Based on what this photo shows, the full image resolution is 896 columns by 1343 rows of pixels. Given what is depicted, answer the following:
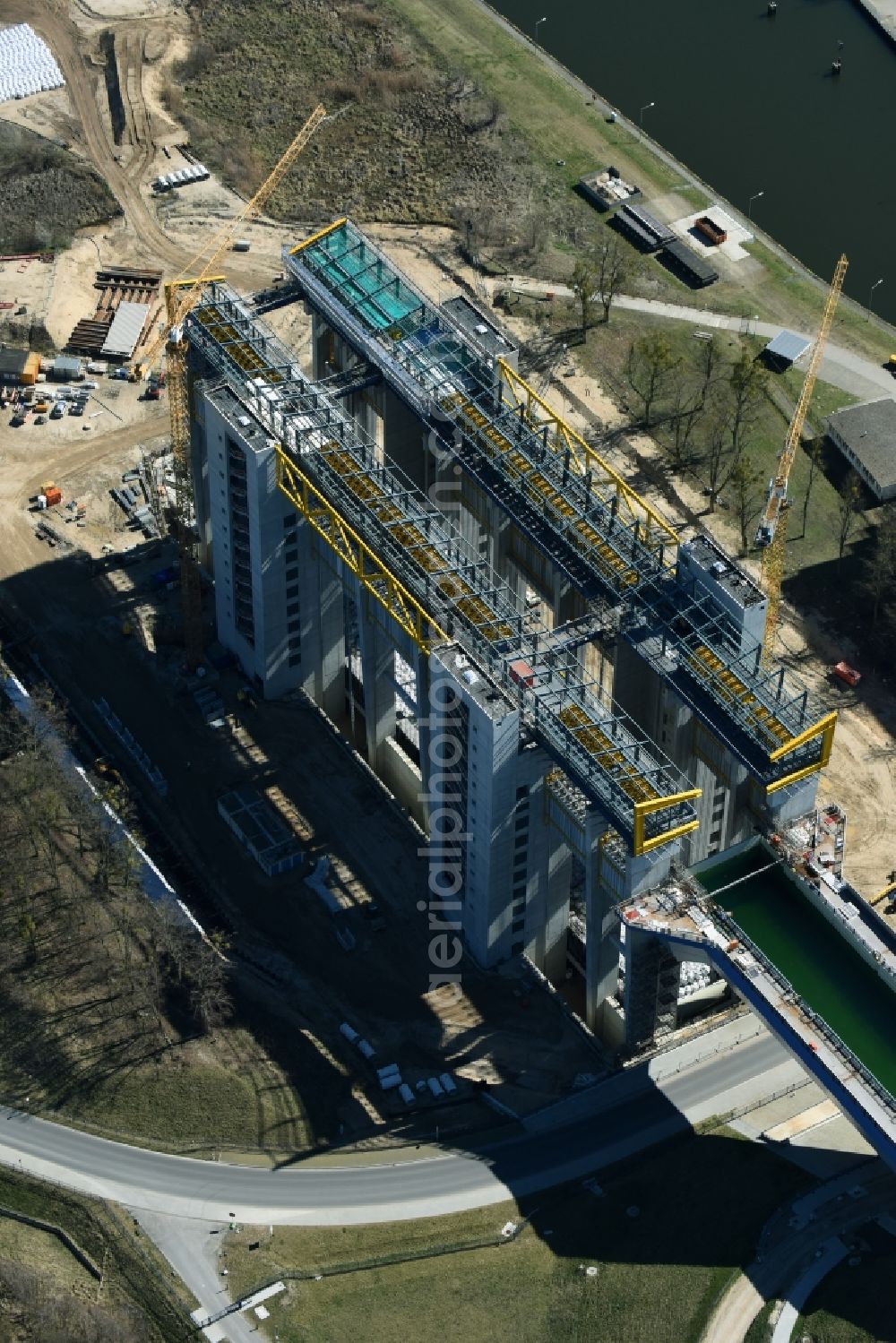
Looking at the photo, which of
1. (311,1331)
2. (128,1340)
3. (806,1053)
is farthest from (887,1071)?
(128,1340)

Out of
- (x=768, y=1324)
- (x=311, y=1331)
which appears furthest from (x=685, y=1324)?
(x=311, y=1331)

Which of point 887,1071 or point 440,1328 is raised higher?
point 887,1071

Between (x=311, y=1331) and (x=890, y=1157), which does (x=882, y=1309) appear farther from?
(x=311, y=1331)

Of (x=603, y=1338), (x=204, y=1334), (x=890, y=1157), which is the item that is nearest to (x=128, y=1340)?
(x=204, y=1334)

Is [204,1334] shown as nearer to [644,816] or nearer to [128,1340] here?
[128,1340]

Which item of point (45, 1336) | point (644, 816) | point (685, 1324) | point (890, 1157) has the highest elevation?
point (644, 816)

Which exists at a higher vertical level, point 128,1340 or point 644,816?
point 644,816

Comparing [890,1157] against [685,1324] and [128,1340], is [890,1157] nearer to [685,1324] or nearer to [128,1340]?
[685,1324]
